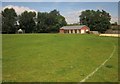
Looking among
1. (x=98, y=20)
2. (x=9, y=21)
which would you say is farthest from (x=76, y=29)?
(x=9, y=21)

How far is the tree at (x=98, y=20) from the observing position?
117 metres

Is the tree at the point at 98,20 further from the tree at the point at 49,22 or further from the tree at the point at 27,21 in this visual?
the tree at the point at 27,21

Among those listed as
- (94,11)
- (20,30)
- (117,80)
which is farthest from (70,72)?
(94,11)

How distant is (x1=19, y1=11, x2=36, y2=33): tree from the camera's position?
12294cm

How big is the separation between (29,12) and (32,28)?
471 inches

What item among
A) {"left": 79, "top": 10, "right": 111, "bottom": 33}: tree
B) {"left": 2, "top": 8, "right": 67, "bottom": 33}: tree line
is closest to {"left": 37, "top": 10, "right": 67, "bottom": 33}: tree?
{"left": 2, "top": 8, "right": 67, "bottom": 33}: tree line

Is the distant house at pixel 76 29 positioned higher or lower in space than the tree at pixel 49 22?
lower

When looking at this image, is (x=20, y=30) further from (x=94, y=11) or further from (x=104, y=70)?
(x=104, y=70)

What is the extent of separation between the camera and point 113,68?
49.9 feet

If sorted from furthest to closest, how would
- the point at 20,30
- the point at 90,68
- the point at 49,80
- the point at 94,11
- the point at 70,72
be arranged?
1. the point at 94,11
2. the point at 20,30
3. the point at 90,68
4. the point at 70,72
5. the point at 49,80

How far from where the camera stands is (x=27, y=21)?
125 m

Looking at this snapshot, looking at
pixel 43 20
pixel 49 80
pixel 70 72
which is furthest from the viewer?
pixel 43 20

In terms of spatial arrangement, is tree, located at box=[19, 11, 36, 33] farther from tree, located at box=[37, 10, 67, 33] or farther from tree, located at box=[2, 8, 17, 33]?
tree, located at box=[2, 8, 17, 33]

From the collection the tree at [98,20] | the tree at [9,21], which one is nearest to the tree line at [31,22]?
the tree at [9,21]
